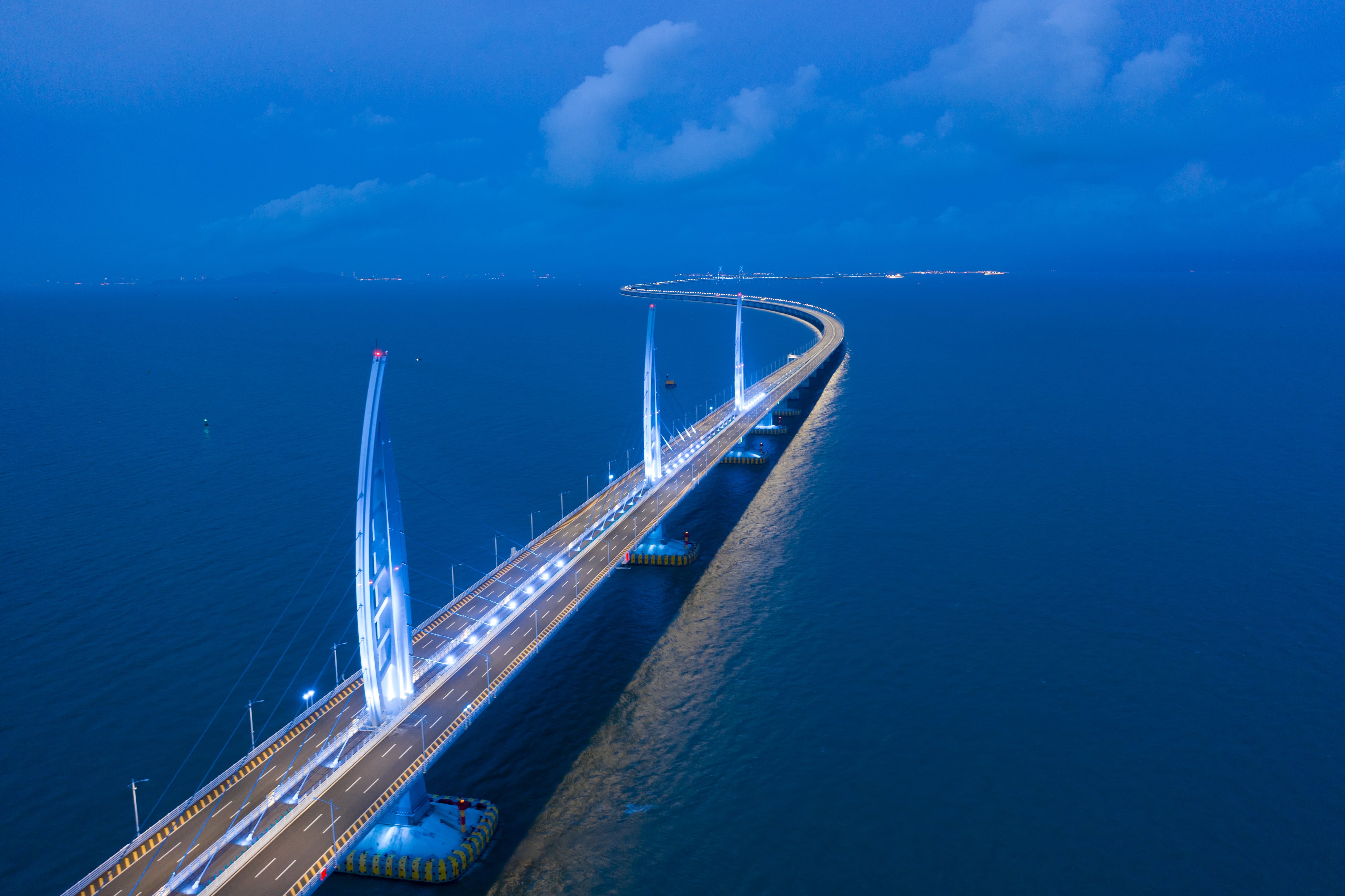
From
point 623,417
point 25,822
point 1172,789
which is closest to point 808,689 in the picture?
point 1172,789

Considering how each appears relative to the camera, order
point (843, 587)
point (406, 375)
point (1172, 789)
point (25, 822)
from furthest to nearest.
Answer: point (406, 375) < point (843, 587) < point (1172, 789) < point (25, 822)

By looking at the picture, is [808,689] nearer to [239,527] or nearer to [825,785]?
[825,785]

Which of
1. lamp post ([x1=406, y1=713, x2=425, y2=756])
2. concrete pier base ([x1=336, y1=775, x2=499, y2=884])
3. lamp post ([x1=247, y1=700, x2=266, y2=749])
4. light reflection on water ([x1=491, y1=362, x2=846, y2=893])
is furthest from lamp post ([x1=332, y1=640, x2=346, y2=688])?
light reflection on water ([x1=491, y1=362, x2=846, y2=893])

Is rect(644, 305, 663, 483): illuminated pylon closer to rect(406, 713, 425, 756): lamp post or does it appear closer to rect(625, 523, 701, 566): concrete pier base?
rect(625, 523, 701, 566): concrete pier base

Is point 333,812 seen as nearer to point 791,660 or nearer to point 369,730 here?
point 369,730

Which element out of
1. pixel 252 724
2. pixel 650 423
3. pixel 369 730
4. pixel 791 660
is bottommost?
pixel 791 660

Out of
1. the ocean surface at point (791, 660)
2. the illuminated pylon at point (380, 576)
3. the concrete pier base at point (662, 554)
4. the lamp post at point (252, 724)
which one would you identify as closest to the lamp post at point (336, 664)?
the ocean surface at point (791, 660)

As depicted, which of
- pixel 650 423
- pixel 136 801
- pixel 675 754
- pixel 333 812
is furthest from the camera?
pixel 650 423

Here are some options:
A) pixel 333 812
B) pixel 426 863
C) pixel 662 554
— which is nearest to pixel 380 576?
pixel 333 812
